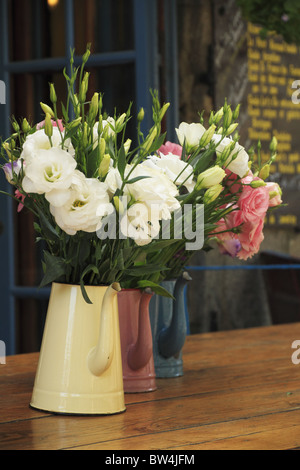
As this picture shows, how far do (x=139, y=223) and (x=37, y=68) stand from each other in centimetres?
197

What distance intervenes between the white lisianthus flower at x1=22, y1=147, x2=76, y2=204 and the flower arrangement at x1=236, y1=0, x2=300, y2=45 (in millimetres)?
1671

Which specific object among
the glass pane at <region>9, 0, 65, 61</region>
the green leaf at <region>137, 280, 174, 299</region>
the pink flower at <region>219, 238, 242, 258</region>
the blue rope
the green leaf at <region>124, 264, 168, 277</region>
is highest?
the glass pane at <region>9, 0, 65, 61</region>

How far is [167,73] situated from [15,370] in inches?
75.3

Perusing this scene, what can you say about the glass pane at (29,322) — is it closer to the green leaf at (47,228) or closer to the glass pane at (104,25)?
the glass pane at (104,25)

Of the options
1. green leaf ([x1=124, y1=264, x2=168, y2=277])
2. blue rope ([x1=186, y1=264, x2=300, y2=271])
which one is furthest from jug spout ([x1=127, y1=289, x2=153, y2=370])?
blue rope ([x1=186, y1=264, x2=300, y2=271])

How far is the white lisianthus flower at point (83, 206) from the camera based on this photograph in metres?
0.88

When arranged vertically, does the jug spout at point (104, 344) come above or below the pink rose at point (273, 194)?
→ below

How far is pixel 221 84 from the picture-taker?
10.5 ft

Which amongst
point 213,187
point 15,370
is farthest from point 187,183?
point 15,370

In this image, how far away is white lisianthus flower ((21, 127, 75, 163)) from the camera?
0.91m

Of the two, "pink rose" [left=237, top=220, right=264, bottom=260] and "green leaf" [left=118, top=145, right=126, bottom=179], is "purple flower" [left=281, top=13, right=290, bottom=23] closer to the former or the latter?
"pink rose" [left=237, top=220, right=264, bottom=260]

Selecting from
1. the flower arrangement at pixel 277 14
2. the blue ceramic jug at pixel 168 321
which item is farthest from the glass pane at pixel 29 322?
the blue ceramic jug at pixel 168 321

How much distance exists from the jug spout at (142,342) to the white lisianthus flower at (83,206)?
243 mm
